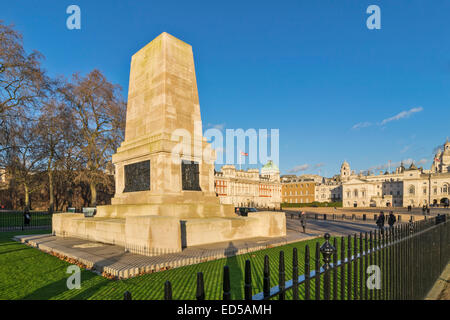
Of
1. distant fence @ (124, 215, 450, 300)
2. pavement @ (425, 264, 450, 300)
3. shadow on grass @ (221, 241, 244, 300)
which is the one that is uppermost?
distant fence @ (124, 215, 450, 300)

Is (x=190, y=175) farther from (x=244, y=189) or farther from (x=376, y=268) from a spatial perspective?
(x=244, y=189)

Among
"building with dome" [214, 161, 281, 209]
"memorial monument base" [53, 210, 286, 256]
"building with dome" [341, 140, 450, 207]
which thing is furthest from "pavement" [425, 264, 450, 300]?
"building with dome" [341, 140, 450, 207]

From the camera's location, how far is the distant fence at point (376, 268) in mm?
2828

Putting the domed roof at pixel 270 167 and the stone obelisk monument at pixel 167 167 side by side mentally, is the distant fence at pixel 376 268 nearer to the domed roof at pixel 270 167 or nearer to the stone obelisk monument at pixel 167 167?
the stone obelisk monument at pixel 167 167

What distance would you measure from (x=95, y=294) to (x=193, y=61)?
14605 mm

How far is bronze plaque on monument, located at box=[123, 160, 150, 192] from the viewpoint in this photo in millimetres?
14945

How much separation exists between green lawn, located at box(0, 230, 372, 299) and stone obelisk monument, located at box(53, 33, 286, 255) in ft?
10.9

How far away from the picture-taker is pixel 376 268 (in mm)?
4172

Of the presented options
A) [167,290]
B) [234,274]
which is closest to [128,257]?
[234,274]

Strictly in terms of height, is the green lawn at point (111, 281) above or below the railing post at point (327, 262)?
below

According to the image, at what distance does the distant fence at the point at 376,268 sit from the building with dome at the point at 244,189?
98525 mm

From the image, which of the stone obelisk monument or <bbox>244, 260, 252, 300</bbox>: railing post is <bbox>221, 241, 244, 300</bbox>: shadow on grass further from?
<bbox>244, 260, 252, 300</bbox>: railing post

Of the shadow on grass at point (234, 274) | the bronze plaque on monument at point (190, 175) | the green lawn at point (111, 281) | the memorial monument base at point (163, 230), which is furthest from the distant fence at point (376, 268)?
the bronze plaque on monument at point (190, 175)
